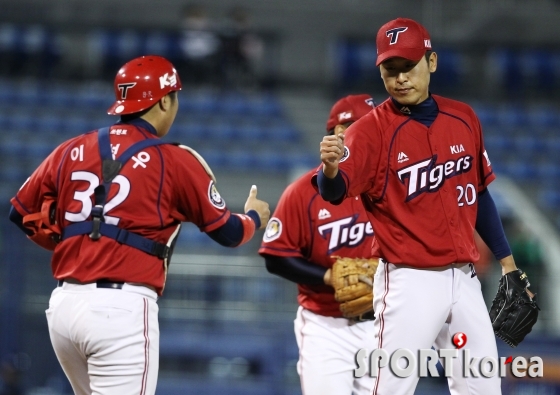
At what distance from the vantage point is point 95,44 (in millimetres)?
16844

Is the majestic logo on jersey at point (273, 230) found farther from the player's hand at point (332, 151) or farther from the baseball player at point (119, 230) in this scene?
the player's hand at point (332, 151)

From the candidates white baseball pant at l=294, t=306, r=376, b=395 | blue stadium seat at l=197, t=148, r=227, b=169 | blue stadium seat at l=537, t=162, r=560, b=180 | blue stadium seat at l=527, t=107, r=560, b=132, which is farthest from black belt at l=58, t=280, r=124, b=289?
blue stadium seat at l=527, t=107, r=560, b=132

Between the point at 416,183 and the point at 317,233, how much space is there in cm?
136

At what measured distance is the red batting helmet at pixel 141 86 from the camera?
4270mm

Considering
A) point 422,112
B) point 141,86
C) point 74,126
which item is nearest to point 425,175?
point 422,112

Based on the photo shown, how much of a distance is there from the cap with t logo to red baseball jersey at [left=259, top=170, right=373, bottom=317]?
1369 mm

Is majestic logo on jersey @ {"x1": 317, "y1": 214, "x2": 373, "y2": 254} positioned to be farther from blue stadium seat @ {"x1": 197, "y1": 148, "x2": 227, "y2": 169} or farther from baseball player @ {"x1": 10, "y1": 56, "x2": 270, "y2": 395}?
blue stadium seat @ {"x1": 197, "y1": 148, "x2": 227, "y2": 169}

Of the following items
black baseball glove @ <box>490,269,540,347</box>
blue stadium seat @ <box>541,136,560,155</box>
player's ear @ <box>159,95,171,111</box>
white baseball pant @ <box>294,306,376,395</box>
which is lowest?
white baseball pant @ <box>294,306,376,395</box>

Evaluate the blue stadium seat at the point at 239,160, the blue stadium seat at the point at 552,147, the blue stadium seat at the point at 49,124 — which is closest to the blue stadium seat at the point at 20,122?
the blue stadium seat at the point at 49,124

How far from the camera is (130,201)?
157 inches

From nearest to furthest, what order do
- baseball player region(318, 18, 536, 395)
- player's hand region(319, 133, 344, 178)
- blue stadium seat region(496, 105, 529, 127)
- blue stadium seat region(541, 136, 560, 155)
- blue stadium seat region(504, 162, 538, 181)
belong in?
player's hand region(319, 133, 344, 178)
baseball player region(318, 18, 536, 395)
blue stadium seat region(504, 162, 538, 181)
blue stadium seat region(541, 136, 560, 155)
blue stadium seat region(496, 105, 529, 127)

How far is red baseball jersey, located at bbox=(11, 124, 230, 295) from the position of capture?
3.98m

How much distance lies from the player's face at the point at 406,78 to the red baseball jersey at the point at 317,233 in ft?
4.14

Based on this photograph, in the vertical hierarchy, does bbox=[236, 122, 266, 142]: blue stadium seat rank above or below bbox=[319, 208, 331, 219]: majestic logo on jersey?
above
